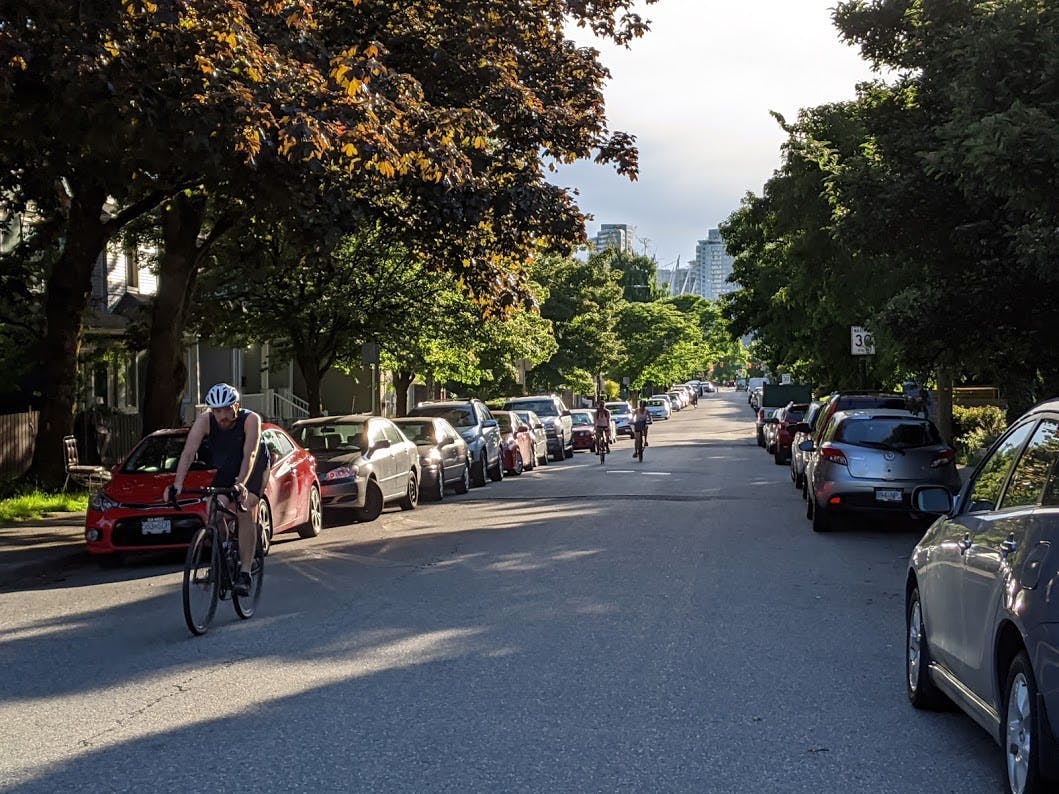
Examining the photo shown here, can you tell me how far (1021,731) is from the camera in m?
4.86

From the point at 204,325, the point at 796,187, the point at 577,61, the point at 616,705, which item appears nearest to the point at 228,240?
the point at 204,325

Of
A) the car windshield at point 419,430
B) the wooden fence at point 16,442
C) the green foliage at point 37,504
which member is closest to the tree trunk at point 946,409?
the car windshield at point 419,430

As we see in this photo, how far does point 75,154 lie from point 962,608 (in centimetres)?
1345

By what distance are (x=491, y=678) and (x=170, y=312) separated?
1400 centimetres

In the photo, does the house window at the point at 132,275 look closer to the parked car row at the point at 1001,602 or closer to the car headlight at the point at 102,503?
the car headlight at the point at 102,503

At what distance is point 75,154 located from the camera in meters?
16.2

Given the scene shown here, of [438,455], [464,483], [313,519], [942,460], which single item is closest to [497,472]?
[464,483]

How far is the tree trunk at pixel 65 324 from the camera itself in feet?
65.3

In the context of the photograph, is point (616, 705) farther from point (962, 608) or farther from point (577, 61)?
point (577, 61)

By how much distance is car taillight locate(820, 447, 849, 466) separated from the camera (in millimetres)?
16263

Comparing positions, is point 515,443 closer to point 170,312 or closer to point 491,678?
point 170,312

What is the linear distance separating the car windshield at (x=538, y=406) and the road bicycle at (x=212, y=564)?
28258 mm

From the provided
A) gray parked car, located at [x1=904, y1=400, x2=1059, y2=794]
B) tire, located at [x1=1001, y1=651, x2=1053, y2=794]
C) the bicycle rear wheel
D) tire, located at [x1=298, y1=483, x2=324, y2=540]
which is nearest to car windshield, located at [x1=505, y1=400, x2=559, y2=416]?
tire, located at [x1=298, y1=483, x2=324, y2=540]

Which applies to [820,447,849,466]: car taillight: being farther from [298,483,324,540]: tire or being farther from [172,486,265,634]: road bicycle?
[172,486,265,634]: road bicycle
